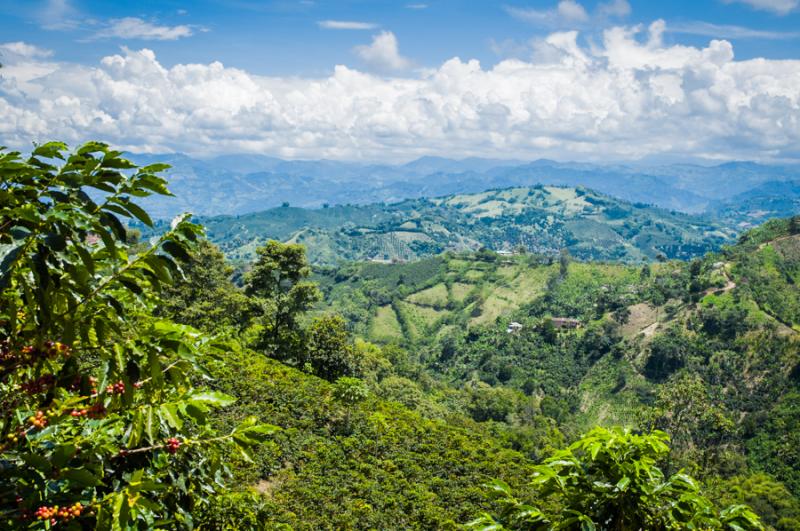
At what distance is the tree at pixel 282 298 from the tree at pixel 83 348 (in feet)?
97.5

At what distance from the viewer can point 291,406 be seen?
24625 millimetres

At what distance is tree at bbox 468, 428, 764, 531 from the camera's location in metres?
3.52

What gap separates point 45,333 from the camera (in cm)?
309

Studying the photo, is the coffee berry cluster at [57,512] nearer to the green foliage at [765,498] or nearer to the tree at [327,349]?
the tree at [327,349]

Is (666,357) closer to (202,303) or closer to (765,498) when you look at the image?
(765,498)

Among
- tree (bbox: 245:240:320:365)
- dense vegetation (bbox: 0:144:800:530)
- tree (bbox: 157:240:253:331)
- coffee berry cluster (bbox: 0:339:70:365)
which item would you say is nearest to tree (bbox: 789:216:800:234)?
dense vegetation (bbox: 0:144:800:530)

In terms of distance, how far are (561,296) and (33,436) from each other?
138919 millimetres

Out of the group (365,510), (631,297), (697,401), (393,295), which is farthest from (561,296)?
(365,510)

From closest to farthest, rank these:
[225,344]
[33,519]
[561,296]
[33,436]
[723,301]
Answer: [33,519] < [33,436] < [225,344] < [723,301] < [561,296]

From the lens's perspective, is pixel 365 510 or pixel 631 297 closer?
pixel 365 510

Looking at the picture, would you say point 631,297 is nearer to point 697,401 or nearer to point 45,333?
point 697,401

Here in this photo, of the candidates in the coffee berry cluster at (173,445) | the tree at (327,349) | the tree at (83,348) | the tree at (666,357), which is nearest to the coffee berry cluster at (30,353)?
the tree at (83,348)

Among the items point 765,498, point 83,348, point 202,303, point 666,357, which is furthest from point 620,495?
point 666,357

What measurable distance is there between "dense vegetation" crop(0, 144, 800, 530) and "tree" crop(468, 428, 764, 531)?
19 mm
